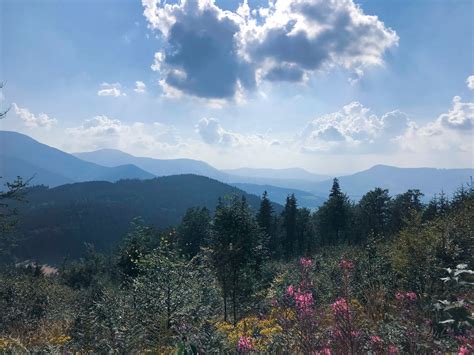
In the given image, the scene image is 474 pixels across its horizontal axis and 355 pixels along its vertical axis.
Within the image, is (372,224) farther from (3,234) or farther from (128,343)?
(128,343)

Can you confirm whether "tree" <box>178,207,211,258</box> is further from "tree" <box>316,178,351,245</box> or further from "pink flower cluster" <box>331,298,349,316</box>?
"pink flower cluster" <box>331,298,349,316</box>

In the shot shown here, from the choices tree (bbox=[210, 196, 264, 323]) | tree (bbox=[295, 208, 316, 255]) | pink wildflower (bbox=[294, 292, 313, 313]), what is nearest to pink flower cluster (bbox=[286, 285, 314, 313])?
pink wildflower (bbox=[294, 292, 313, 313])

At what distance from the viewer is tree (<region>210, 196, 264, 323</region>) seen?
14375mm

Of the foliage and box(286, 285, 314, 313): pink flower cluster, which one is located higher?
box(286, 285, 314, 313): pink flower cluster

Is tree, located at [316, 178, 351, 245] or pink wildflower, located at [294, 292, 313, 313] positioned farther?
tree, located at [316, 178, 351, 245]

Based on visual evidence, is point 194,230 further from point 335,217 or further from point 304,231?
point 335,217

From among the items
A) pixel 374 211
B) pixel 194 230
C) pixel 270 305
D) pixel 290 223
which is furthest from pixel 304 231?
pixel 270 305

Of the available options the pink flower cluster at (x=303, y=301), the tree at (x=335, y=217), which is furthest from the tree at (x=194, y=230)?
the pink flower cluster at (x=303, y=301)

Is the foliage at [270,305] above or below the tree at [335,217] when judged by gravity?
above

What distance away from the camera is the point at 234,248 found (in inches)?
573

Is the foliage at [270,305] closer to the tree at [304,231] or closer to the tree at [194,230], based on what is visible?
→ the tree at [194,230]

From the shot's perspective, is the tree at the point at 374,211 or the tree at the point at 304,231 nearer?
the tree at the point at 374,211

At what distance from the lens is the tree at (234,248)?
47.2ft

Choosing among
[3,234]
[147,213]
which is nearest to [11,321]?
[3,234]
